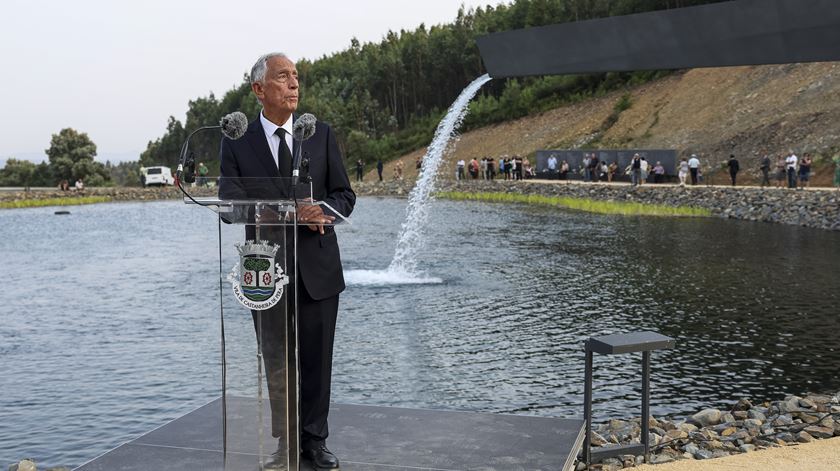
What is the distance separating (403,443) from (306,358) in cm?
113

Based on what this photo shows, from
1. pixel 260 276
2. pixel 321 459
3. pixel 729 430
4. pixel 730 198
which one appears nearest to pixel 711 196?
pixel 730 198

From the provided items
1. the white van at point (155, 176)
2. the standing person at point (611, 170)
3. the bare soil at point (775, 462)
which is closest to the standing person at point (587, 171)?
the standing person at point (611, 170)

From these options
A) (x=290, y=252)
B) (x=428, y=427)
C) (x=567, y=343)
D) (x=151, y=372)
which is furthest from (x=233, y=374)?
(x=567, y=343)

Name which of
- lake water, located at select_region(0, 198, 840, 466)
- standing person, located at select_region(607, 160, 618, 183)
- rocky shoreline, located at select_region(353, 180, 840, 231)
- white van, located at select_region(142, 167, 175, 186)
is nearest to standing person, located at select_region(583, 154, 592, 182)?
standing person, located at select_region(607, 160, 618, 183)

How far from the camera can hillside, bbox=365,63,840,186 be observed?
4391 centimetres

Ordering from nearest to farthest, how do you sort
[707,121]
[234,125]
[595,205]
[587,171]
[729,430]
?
[234,125]
[729,430]
[595,205]
[587,171]
[707,121]

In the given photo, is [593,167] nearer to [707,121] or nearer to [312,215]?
[707,121]

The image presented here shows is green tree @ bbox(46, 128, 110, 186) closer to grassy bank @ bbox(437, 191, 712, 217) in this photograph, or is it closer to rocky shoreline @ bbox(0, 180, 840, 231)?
rocky shoreline @ bbox(0, 180, 840, 231)

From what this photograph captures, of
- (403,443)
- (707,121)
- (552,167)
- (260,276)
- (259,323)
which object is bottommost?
(403,443)

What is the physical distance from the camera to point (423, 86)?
3617 inches

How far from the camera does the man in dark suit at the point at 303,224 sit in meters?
4.34

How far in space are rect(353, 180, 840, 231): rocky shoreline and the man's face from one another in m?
25.2

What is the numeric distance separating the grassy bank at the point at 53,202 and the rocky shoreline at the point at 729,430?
46.5 m

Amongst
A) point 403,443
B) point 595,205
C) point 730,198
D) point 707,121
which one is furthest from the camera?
point 707,121
